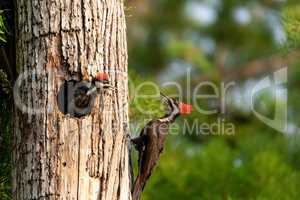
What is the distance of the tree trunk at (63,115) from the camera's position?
405cm

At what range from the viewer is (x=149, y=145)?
4594 mm

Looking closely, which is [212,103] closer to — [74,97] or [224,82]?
[224,82]

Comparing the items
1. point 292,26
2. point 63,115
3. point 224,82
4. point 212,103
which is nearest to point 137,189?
point 63,115

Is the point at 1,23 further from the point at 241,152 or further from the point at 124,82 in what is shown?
the point at 241,152

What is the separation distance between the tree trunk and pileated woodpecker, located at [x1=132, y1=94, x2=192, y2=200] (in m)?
0.15

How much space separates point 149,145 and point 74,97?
0.62 meters

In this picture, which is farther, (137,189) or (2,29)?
(137,189)

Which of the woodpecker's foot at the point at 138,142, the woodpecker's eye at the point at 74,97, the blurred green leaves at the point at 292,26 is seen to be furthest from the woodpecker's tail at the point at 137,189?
the blurred green leaves at the point at 292,26

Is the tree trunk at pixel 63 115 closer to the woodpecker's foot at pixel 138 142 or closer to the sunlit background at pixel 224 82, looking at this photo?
the woodpecker's foot at pixel 138 142

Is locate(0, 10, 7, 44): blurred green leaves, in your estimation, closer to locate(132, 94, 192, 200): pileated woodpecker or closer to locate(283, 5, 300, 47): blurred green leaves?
locate(132, 94, 192, 200): pileated woodpecker

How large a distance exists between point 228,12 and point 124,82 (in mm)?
5483

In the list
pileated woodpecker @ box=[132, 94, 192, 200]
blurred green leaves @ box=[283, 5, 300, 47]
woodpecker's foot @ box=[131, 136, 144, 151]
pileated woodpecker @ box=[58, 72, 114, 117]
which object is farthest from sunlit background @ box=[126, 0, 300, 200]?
pileated woodpecker @ box=[58, 72, 114, 117]

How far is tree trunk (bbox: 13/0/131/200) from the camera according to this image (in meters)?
4.05

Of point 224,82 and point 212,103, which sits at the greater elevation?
point 224,82
